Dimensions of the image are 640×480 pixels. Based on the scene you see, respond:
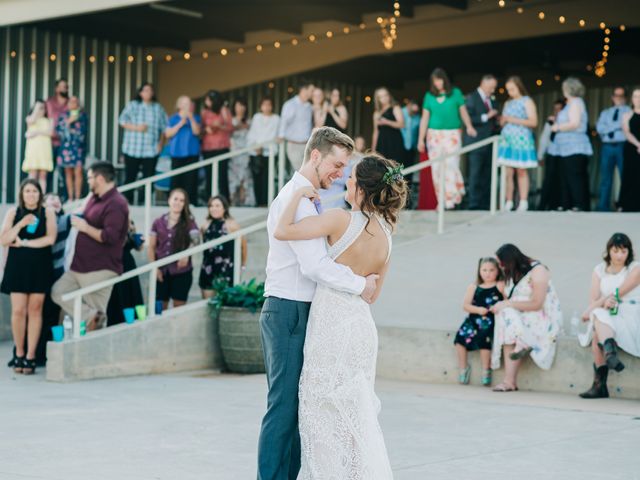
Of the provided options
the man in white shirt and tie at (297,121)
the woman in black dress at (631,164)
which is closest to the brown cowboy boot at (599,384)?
the woman in black dress at (631,164)

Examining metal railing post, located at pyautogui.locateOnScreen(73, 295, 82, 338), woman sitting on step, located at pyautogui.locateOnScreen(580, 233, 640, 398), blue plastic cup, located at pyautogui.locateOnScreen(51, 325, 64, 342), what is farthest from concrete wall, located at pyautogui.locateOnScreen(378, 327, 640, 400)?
blue plastic cup, located at pyautogui.locateOnScreen(51, 325, 64, 342)

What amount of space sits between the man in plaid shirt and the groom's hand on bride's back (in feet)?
37.6

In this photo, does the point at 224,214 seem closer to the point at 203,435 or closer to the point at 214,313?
the point at 214,313

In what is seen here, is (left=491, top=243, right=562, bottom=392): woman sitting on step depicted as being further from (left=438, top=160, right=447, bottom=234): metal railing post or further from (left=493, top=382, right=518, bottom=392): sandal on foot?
(left=438, top=160, right=447, bottom=234): metal railing post

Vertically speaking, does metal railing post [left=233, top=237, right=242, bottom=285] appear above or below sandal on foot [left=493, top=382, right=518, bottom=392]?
above

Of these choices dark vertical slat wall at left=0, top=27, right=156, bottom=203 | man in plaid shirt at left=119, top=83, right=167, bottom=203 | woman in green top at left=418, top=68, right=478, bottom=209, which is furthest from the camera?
dark vertical slat wall at left=0, top=27, right=156, bottom=203

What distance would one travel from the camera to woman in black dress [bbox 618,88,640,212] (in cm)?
1396

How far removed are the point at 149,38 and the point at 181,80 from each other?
1406 mm

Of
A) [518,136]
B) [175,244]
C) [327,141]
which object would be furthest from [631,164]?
[327,141]

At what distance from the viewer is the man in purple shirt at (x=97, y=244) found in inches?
411

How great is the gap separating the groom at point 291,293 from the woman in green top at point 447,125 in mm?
9074

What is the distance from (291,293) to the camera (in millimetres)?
5410

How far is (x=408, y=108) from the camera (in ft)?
56.2

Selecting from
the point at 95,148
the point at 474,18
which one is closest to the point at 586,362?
the point at 474,18
